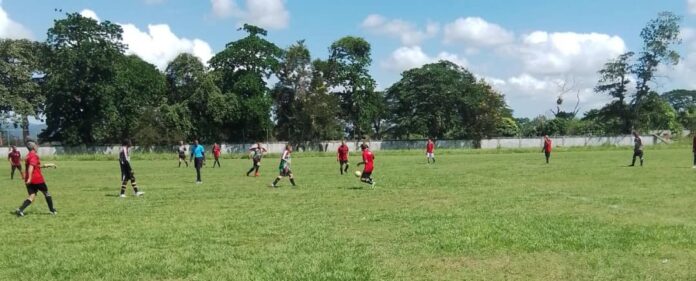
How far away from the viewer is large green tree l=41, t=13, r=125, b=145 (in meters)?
69.2

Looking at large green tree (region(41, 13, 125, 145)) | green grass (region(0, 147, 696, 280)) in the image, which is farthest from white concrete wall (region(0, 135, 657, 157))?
green grass (region(0, 147, 696, 280))

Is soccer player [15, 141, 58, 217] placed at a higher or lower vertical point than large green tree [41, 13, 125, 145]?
lower

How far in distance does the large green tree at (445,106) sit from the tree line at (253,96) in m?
0.15

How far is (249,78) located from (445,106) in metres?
28.3

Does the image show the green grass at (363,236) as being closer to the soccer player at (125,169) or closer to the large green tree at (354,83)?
the soccer player at (125,169)

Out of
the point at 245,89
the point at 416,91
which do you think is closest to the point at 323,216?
the point at 245,89

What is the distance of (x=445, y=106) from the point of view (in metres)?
85.6

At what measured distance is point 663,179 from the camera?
22.0 meters

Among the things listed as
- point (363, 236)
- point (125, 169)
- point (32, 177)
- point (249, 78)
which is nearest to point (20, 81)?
point (249, 78)

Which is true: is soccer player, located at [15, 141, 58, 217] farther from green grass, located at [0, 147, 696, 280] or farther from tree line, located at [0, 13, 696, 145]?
tree line, located at [0, 13, 696, 145]

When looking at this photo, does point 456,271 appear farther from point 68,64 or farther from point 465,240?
point 68,64

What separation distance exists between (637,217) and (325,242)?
22.4 ft

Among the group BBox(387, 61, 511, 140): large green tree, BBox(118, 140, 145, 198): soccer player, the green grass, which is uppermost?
BBox(387, 61, 511, 140): large green tree

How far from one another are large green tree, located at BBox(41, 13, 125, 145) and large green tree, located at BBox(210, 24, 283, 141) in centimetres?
1294
